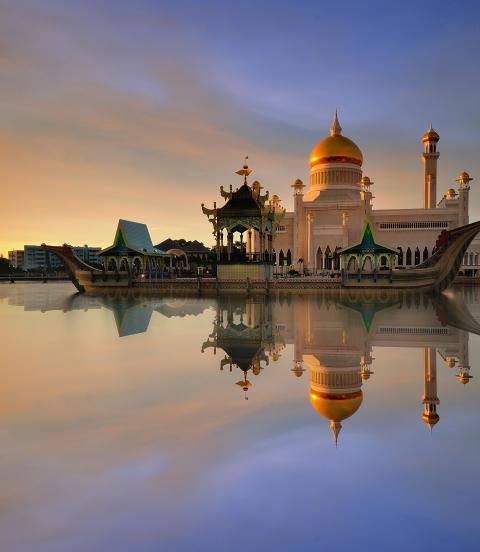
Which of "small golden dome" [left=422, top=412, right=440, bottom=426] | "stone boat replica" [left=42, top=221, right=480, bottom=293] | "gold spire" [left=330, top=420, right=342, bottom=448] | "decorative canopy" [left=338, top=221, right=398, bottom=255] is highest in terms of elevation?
"decorative canopy" [left=338, top=221, right=398, bottom=255]

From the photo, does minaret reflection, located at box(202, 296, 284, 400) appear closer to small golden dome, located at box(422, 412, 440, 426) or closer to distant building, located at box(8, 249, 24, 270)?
small golden dome, located at box(422, 412, 440, 426)

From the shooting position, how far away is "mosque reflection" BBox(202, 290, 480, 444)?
6.71m

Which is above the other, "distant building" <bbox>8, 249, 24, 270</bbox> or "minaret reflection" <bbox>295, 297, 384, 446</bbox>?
"distant building" <bbox>8, 249, 24, 270</bbox>

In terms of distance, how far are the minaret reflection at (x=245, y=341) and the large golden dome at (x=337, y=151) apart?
32.4 m

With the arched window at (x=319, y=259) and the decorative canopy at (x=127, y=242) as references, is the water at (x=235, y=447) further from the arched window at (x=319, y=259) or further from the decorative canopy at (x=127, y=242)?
the arched window at (x=319, y=259)

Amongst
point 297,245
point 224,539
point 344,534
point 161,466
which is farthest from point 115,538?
point 297,245

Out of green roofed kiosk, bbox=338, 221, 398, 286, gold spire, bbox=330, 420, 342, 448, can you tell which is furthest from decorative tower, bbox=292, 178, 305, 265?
gold spire, bbox=330, 420, 342, 448

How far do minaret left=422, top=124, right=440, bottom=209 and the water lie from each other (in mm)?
41232

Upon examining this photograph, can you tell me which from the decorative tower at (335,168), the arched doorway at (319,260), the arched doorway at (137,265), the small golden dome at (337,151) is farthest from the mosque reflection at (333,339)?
the small golden dome at (337,151)

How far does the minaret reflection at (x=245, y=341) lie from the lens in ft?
28.6

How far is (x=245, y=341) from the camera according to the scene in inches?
444

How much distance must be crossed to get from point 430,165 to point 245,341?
142 feet

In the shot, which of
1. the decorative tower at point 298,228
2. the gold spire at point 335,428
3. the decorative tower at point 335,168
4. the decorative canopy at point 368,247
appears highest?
the decorative tower at point 335,168

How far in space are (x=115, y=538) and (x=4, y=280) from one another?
7280 centimetres
